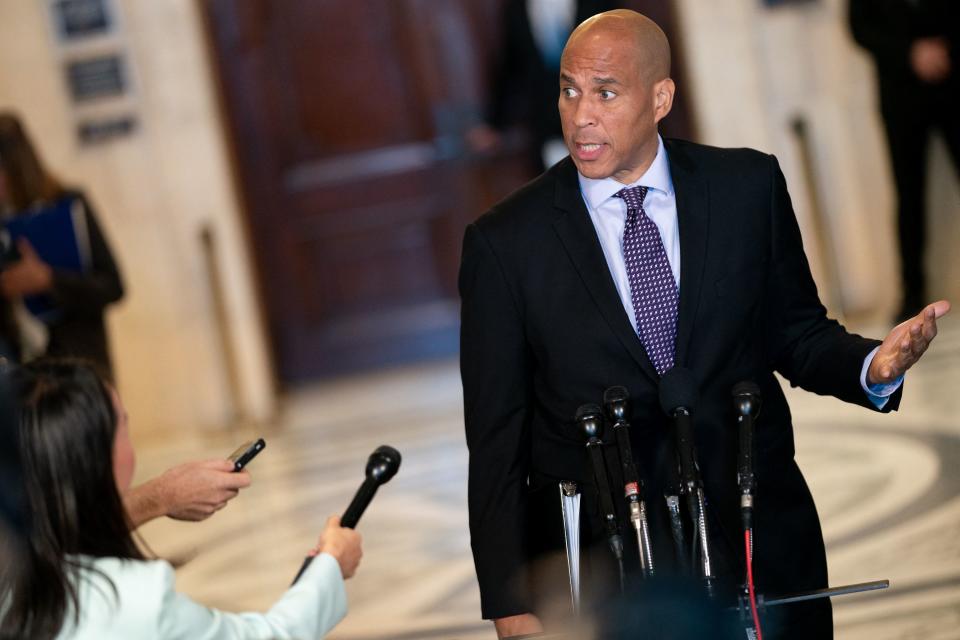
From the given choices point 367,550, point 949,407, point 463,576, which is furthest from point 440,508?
point 949,407

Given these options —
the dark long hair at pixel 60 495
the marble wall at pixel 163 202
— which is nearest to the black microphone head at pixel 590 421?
the dark long hair at pixel 60 495

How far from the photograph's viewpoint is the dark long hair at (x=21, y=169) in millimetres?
5152

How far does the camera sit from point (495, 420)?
2625 millimetres

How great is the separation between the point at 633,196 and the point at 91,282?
3.19 metres

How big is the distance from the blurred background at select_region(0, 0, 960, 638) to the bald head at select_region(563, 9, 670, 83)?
14.0ft

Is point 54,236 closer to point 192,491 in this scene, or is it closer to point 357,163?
point 192,491

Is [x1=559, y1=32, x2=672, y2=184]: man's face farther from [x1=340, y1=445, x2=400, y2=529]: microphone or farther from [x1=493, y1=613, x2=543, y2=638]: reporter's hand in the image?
[x1=493, y1=613, x2=543, y2=638]: reporter's hand

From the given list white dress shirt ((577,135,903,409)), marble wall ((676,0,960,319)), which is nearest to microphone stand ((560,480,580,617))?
white dress shirt ((577,135,903,409))

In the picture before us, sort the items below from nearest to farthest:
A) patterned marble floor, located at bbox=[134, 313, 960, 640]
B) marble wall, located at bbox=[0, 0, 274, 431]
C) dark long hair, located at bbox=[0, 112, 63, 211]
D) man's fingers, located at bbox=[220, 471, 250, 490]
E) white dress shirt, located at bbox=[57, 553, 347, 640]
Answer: white dress shirt, located at bbox=[57, 553, 347, 640] → man's fingers, located at bbox=[220, 471, 250, 490] → patterned marble floor, located at bbox=[134, 313, 960, 640] → dark long hair, located at bbox=[0, 112, 63, 211] → marble wall, located at bbox=[0, 0, 274, 431]

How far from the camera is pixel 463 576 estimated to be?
453cm

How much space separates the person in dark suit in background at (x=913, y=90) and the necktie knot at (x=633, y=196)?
513cm

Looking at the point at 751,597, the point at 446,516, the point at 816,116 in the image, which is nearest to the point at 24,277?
the point at 446,516

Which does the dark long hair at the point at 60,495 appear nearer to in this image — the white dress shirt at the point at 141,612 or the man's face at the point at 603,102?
the white dress shirt at the point at 141,612

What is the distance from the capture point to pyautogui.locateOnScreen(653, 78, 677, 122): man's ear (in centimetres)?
268
